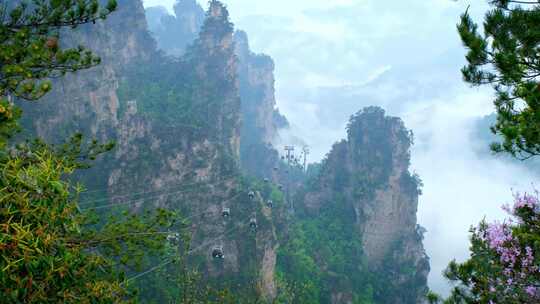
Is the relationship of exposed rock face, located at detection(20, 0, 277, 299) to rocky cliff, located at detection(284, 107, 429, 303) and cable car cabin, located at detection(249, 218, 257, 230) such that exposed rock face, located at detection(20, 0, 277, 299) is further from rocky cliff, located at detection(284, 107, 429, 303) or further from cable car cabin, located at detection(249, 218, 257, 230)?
rocky cliff, located at detection(284, 107, 429, 303)

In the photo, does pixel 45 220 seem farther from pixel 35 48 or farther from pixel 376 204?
pixel 376 204

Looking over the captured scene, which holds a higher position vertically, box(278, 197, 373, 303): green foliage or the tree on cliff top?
the tree on cliff top

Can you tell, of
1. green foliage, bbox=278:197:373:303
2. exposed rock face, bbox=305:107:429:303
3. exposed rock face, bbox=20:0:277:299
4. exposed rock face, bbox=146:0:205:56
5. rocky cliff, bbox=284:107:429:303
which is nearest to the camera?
exposed rock face, bbox=20:0:277:299

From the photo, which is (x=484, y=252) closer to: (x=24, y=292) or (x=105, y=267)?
(x=105, y=267)

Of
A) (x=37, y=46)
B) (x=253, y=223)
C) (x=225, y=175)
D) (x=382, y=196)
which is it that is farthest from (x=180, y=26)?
(x=37, y=46)

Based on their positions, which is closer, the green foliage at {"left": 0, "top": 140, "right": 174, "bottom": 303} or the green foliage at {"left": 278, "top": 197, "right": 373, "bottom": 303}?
the green foliage at {"left": 0, "top": 140, "right": 174, "bottom": 303}

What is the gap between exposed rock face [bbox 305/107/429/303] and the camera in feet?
145

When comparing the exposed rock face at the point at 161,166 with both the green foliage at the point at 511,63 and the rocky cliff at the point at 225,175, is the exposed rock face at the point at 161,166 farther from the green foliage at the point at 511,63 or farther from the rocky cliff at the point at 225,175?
the green foliage at the point at 511,63

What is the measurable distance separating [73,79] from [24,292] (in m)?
37.9

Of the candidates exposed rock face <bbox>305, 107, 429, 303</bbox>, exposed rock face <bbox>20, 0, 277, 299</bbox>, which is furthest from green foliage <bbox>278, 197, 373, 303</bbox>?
exposed rock face <bbox>20, 0, 277, 299</bbox>

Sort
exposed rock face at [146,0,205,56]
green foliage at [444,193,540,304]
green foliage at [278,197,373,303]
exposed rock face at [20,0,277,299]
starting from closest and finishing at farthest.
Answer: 1. green foliage at [444,193,540,304]
2. exposed rock face at [20,0,277,299]
3. green foliage at [278,197,373,303]
4. exposed rock face at [146,0,205,56]

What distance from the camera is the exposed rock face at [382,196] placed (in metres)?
44.3

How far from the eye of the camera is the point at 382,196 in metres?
46.8

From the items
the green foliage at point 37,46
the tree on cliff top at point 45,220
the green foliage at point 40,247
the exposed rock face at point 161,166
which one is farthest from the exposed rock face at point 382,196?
the green foliage at point 40,247
